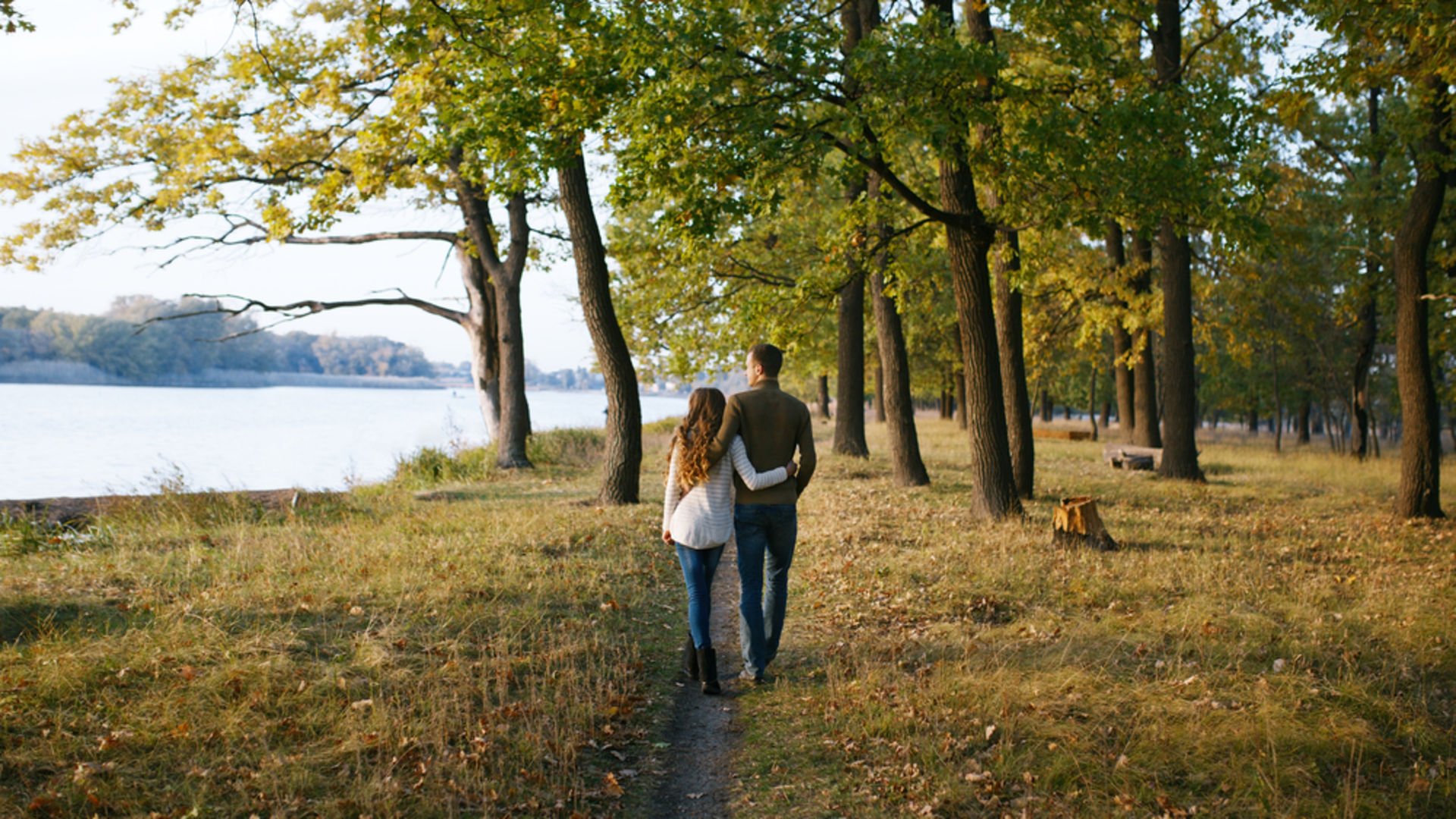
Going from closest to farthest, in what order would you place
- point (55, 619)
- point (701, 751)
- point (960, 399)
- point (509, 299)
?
point (701, 751) < point (55, 619) < point (509, 299) < point (960, 399)

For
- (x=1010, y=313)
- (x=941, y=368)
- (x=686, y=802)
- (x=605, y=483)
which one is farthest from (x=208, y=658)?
(x=941, y=368)

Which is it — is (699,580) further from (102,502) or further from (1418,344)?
(1418,344)

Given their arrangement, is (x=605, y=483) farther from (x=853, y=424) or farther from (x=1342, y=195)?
(x=1342, y=195)

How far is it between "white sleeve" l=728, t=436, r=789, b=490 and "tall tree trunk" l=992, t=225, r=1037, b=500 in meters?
8.89

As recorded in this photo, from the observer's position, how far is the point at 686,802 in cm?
469

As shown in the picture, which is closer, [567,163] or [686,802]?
[686,802]

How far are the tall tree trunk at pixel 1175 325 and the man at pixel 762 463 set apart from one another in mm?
12453

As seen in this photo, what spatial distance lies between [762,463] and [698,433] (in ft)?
1.55

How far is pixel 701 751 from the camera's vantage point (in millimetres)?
5316

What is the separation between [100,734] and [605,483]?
29.5ft

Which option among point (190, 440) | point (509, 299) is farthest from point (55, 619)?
point (190, 440)

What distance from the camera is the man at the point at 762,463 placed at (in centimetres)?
600

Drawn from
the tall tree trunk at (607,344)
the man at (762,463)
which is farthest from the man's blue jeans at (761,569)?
the tall tree trunk at (607,344)

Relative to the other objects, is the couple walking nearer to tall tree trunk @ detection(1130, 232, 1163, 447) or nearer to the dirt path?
the dirt path
